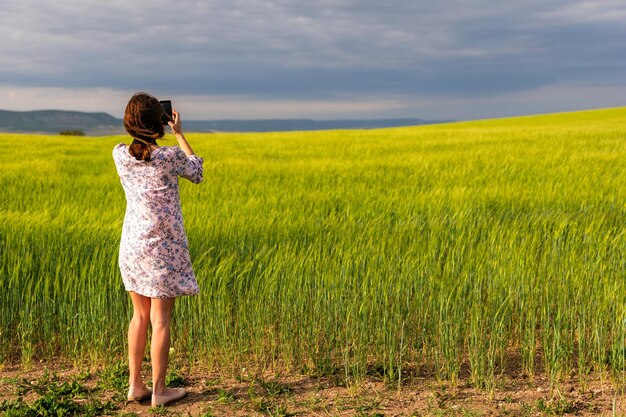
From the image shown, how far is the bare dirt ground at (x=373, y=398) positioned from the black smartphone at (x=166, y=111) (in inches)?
64.2

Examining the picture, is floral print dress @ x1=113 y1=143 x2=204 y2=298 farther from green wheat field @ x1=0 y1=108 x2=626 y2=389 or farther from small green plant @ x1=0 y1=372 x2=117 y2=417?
small green plant @ x1=0 y1=372 x2=117 y2=417

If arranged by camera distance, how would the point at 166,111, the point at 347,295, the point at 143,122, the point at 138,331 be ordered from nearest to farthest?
the point at 143,122
the point at 166,111
the point at 138,331
the point at 347,295

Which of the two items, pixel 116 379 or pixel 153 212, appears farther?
pixel 116 379

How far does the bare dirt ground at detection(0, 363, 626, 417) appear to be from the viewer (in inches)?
148

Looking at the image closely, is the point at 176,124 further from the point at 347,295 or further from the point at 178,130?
the point at 347,295

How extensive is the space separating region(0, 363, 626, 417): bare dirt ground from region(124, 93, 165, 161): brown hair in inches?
59.1

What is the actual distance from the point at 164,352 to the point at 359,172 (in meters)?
8.04

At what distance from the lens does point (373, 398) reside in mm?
3914

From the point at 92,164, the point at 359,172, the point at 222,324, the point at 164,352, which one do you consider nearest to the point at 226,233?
the point at 222,324

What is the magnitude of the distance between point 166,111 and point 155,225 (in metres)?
0.64

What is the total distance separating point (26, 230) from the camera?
5910 mm

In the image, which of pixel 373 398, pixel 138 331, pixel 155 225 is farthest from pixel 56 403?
pixel 373 398

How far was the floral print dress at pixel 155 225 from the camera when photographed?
11.8 feet

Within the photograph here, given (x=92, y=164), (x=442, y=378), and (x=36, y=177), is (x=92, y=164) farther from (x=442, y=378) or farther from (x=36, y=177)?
(x=442, y=378)
